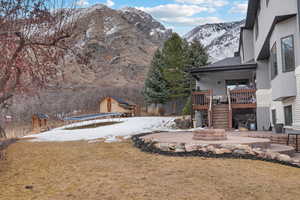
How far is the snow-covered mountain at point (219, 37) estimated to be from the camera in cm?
7228

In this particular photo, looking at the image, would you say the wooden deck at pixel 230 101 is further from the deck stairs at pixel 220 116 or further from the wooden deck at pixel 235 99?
the deck stairs at pixel 220 116

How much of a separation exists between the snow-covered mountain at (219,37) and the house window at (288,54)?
5609 cm

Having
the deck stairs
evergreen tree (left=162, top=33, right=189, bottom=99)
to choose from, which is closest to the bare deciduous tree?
the deck stairs

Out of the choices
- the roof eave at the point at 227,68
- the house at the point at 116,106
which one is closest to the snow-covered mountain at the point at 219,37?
the house at the point at 116,106

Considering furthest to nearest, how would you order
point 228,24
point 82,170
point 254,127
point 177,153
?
point 228,24 < point 254,127 < point 177,153 < point 82,170

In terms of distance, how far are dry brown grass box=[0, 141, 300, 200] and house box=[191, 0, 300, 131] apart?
450 cm

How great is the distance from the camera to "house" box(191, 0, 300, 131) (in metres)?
9.20

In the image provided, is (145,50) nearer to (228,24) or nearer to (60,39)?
(228,24)

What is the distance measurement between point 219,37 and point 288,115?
73906 mm

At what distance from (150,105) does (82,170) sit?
2395 centimetres

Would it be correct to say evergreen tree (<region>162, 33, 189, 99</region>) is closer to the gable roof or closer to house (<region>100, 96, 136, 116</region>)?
house (<region>100, 96, 136, 116</region>)

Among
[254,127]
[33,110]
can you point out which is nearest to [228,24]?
[33,110]

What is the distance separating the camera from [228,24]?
83.8 m

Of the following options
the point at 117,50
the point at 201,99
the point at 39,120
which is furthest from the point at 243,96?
the point at 117,50
